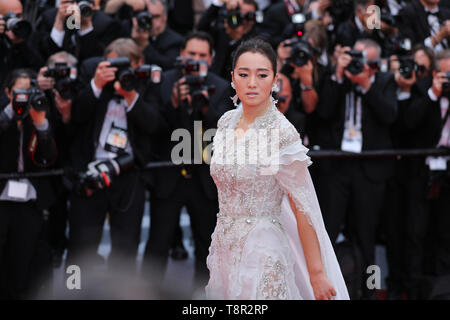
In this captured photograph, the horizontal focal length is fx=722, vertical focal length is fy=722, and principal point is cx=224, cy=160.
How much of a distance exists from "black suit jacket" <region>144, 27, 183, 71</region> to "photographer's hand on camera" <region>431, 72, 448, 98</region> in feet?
6.52

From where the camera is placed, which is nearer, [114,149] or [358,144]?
[114,149]

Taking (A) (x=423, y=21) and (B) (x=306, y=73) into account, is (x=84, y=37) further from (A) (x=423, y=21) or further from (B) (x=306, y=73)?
(A) (x=423, y=21)

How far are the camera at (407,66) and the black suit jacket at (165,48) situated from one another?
1.74 m

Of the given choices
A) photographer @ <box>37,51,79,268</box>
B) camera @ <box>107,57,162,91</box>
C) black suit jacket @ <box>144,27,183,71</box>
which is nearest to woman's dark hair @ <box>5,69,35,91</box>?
photographer @ <box>37,51,79,268</box>

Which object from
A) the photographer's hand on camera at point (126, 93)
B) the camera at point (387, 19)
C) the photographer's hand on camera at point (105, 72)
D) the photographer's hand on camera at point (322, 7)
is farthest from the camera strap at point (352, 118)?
the photographer's hand on camera at point (105, 72)

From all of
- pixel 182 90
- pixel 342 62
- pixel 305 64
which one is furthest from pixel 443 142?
pixel 182 90

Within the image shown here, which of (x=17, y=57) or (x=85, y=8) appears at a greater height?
(x=85, y=8)

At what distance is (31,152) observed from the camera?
4773mm

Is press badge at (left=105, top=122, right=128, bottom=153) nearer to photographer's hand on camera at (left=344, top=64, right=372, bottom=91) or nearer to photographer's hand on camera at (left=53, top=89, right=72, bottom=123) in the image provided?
photographer's hand on camera at (left=53, top=89, right=72, bottom=123)

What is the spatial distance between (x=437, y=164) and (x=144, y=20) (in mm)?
2437

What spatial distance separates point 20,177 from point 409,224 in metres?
2.88

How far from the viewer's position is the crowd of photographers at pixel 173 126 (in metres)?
4.80

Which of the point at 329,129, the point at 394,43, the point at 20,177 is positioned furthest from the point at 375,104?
the point at 20,177
